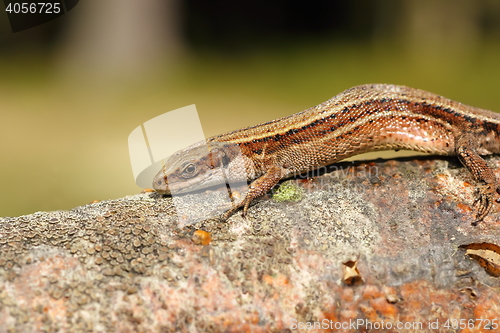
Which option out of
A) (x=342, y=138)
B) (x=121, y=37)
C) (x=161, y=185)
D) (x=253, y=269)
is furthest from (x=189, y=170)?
(x=121, y=37)

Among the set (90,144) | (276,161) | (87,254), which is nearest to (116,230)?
(87,254)

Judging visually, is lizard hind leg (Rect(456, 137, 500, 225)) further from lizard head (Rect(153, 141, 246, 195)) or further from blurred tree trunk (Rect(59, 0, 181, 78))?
blurred tree trunk (Rect(59, 0, 181, 78))

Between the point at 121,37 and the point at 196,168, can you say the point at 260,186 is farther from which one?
the point at 121,37

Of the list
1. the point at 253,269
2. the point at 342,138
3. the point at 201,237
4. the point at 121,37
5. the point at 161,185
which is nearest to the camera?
the point at 253,269

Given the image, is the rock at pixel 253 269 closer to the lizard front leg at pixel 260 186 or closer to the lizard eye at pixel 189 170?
the lizard front leg at pixel 260 186

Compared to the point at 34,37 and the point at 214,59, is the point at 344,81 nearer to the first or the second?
the point at 214,59

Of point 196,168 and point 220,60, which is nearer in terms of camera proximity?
point 196,168

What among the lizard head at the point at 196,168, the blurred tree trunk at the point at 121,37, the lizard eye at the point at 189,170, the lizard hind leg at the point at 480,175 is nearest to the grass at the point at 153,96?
the blurred tree trunk at the point at 121,37

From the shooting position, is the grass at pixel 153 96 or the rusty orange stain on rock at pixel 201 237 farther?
the grass at pixel 153 96
